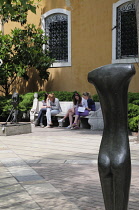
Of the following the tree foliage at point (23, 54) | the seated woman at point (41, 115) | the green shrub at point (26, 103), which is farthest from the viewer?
the tree foliage at point (23, 54)

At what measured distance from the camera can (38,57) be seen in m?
18.1

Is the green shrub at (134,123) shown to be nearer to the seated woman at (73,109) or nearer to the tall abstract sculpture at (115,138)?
the seated woman at (73,109)

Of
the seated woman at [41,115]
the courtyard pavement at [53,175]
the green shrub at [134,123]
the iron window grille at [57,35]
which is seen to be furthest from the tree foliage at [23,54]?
the courtyard pavement at [53,175]

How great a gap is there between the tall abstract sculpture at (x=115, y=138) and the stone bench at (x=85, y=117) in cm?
974

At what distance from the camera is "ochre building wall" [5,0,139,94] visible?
55.1 feet

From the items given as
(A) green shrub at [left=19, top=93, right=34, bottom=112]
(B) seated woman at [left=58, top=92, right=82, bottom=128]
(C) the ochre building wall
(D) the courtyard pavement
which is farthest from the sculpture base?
(C) the ochre building wall

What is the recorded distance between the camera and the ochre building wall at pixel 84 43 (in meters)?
16.8

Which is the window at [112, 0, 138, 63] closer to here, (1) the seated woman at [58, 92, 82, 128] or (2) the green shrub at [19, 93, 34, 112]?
(1) the seated woman at [58, 92, 82, 128]

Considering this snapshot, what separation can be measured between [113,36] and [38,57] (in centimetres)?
359

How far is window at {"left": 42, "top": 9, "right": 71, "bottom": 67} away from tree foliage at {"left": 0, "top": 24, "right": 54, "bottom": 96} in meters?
0.44

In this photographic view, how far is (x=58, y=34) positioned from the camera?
18703 millimetres

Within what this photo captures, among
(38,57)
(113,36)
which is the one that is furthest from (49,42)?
(113,36)

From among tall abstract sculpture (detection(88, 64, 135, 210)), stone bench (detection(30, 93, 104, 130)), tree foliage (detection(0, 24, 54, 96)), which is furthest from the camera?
tree foliage (detection(0, 24, 54, 96))

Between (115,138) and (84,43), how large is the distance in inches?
555
